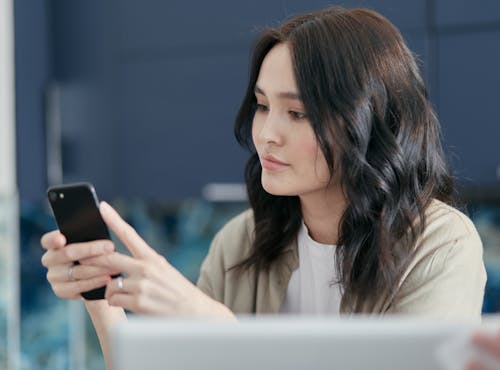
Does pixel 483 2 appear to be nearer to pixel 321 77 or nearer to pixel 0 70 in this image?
pixel 321 77

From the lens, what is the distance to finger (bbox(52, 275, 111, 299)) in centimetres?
129

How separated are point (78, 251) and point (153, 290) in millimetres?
192

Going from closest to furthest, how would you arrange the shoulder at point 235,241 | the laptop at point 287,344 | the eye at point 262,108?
the laptop at point 287,344 → the eye at point 262,108 → the shoulder at point 235,241

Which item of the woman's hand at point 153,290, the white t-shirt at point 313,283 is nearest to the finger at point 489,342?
the woman's hand at point 153,290

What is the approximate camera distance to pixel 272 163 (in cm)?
154

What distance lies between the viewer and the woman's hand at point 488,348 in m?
0.68

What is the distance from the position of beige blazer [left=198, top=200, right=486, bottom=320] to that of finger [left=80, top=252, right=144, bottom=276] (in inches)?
17.9

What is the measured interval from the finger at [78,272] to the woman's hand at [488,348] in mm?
670

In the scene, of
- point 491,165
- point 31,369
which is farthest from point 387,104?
point 31,369

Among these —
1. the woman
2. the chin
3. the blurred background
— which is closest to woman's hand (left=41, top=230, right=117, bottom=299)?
the woman

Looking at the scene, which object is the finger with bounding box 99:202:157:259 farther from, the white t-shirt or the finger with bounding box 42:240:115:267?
the white t-shirt

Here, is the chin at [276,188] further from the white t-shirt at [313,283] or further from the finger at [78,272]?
the finger at [78,272]

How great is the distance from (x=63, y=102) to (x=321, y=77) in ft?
5.64

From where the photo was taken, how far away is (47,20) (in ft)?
9.87
